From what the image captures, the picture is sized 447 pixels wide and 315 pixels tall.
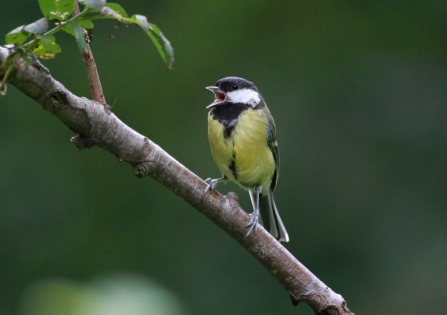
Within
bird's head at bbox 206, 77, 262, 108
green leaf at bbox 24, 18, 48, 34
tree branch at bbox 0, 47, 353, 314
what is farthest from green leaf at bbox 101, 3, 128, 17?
bird's head at bbox 206, 77, 262, 108

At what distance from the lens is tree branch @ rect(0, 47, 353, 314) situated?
162 cm

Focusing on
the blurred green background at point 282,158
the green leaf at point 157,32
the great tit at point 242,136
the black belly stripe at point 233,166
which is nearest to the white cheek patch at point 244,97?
the great tit at point 242,136

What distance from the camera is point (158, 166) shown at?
1.96 meters

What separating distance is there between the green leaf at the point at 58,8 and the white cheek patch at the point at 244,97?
1807 mm

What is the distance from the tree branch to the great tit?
27.4 inches

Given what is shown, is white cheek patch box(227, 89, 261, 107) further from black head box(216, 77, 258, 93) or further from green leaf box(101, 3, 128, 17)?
green leaf box(101, 3, 128, 17)

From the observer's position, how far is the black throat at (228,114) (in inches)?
118

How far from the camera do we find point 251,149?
3.03 metres

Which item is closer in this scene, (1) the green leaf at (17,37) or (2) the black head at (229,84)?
(1) the green leaf at (17,37)

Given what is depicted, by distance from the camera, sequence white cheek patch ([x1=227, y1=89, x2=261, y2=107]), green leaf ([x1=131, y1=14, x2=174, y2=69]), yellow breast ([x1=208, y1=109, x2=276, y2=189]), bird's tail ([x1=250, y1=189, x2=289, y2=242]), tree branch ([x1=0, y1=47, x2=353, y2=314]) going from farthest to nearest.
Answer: bird's tail ([x1=250, y1=189, x2=289, y2=242])
white cheek patch ([x1=227, y1=89, x2=261, y2=107])
yellow breast ([x1=208, y1=109, x2=276, y2=189])
tree branch ([x1=0, y1=47, x2=353, y2=314])
green leaf ([x1=131, y1=14, x2=174, y2=69])

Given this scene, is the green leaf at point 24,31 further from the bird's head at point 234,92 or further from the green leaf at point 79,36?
the bird's head at point 234,92

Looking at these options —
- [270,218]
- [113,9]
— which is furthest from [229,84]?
[113,9]

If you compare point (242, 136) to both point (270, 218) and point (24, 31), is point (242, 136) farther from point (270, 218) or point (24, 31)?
point (24, 31)

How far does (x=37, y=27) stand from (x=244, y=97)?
1.99 m
